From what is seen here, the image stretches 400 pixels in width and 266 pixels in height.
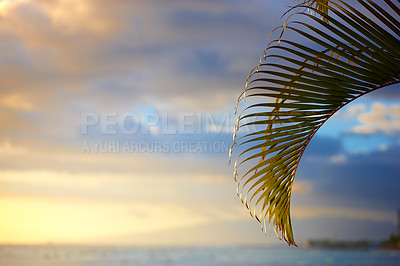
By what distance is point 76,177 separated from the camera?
36469 mm

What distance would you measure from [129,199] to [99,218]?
3.10 m

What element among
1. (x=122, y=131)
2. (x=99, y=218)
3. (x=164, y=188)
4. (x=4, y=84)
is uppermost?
(x=4, y=84)

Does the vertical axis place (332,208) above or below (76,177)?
below

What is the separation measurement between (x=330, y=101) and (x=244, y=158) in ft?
1.13

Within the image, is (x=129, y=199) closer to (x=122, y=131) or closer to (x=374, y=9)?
(x=122, y=131)

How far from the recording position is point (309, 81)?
1480 millimetres

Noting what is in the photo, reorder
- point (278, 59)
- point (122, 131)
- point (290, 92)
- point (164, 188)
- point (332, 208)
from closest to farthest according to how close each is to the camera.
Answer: point (290, 92)
point (278, 59)
point (122, 131)
point (332, 208)
point (164, 188)

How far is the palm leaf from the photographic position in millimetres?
1473

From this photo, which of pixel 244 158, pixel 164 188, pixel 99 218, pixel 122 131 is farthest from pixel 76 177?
pixel 244 158

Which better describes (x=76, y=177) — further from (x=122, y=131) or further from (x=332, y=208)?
(x=332, y=208)

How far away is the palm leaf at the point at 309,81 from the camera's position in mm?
1473

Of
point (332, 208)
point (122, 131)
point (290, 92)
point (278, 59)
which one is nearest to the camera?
point (290, 92)

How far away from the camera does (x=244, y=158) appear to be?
1640mm

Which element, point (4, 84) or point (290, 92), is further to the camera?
point (4, 84)
